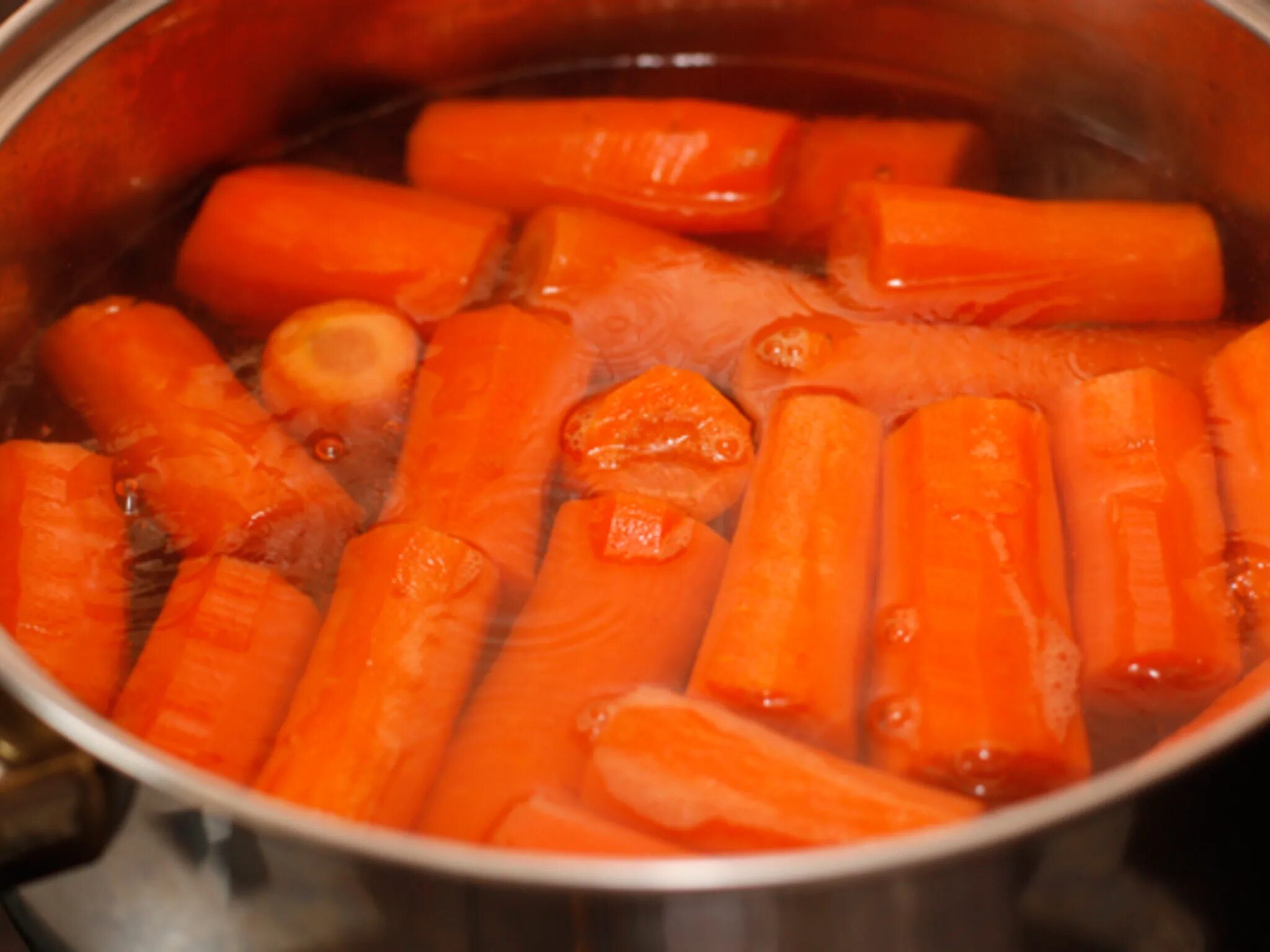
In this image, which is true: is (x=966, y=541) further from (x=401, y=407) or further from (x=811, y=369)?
(x=401, y=407)

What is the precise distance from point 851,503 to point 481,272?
418 millimetres

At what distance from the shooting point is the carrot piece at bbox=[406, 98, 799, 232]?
49.2 inches

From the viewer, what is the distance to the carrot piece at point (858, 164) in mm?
1254

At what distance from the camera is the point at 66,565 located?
93cm

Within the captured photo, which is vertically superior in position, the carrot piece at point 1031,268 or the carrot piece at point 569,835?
the carrot piece at point 1031,268

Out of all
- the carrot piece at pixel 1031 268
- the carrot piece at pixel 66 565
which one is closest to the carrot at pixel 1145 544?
the carrot piece at pixel 1031 268

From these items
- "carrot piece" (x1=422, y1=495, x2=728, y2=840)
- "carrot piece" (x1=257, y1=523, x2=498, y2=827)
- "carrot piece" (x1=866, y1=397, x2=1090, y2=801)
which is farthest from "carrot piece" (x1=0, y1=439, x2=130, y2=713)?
"carrot piece" (x1=866, y1=397, x2=1090, y2=801)

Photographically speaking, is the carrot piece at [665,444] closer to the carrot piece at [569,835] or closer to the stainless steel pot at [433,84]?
the carrot piece at [569,835]

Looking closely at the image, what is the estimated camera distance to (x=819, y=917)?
0.64 m

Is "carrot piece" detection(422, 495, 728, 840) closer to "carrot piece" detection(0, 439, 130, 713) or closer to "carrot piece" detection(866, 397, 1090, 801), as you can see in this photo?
"carrot piece" detection(866, 397, 1090, 801)

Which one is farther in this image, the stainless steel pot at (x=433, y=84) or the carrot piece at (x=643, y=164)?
the carrot piece at (x=643, y=164)

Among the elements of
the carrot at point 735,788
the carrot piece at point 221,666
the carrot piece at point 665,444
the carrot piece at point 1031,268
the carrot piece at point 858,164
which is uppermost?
the carrot piece at point 858,164

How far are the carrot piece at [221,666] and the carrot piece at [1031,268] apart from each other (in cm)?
55

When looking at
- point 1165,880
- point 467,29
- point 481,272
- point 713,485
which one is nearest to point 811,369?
point 713,485
